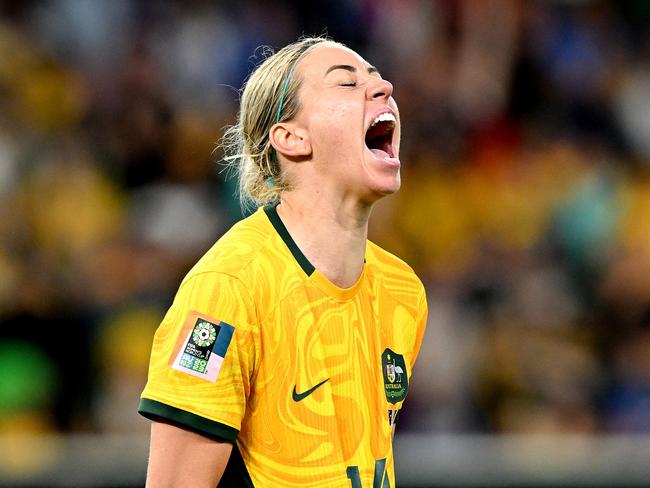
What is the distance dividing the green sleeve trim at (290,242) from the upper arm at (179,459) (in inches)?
22.5

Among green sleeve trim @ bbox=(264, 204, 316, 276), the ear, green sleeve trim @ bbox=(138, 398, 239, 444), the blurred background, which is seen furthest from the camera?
the blurred background

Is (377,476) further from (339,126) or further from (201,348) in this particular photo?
(339,126)

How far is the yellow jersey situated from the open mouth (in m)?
0.37

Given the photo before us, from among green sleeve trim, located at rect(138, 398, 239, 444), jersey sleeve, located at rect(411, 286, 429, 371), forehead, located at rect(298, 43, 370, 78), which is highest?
forehead, located at rect(298, 43, 370, 78)

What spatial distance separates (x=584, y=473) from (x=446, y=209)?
7.31ft

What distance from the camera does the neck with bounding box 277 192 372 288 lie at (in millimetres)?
3109

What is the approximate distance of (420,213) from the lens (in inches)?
279

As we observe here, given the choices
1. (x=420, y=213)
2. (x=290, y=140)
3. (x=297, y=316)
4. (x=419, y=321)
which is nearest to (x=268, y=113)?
(x=290, y=140)

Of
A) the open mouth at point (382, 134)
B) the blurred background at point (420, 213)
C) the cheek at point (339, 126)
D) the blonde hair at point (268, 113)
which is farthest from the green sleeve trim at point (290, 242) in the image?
the blurred background at point (420, 213)

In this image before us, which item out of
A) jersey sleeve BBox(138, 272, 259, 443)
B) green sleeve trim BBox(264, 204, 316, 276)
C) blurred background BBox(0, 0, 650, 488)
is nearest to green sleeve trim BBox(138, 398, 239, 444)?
jersey sleeve BBox(138, 272, 259, 443)

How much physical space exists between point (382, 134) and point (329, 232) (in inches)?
16.1

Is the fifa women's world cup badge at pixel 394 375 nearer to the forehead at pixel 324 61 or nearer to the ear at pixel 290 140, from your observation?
the ear at pixel 290 140

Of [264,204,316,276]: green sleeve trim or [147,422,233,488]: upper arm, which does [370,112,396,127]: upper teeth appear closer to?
[264,204,316,276]: green sleeve trim

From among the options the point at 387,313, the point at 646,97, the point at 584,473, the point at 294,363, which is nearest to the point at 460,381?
the point at 584,473
